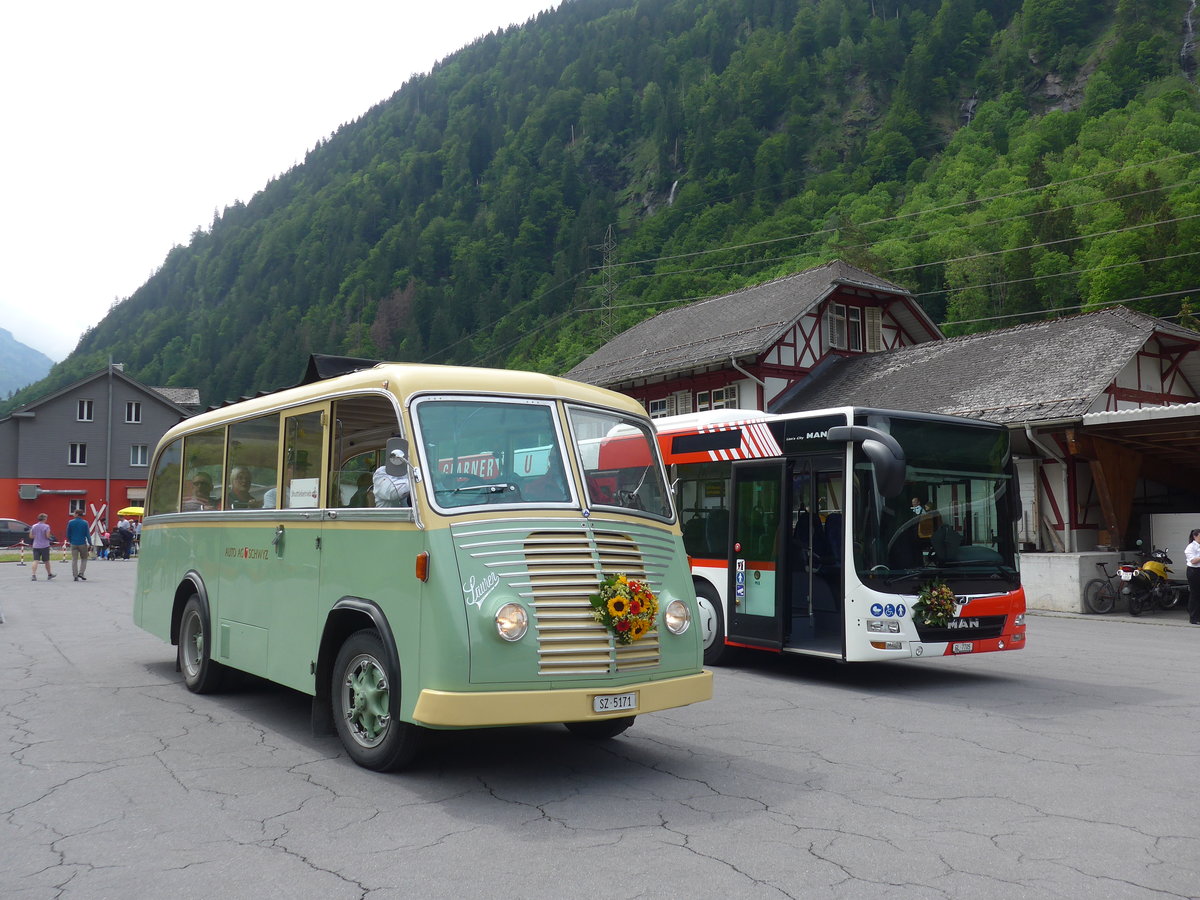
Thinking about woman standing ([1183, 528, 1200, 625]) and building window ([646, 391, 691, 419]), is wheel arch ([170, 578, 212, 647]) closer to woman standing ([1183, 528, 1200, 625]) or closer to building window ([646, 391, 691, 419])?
woman standing ([1183, 528, 1200, 625])

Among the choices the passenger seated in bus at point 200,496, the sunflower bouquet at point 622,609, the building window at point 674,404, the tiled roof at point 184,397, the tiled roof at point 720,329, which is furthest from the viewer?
the tiled roof at point 184,397

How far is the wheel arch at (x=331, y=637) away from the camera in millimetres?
6680

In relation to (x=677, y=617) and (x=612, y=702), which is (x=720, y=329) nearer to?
(x=677, y=617)

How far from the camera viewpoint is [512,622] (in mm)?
5945

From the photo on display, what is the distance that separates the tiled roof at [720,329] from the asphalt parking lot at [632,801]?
26.6 m

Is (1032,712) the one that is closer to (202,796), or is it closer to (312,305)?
(202,796)

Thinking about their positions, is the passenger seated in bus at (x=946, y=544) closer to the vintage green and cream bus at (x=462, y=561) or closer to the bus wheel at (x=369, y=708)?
the vintage green and cream bus at (x=462, y=561)

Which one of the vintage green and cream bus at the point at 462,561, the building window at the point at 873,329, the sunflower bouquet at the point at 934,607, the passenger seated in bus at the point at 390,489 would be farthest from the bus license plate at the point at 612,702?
the building window at the point at 873,329

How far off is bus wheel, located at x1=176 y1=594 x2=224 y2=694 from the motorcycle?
708 inches

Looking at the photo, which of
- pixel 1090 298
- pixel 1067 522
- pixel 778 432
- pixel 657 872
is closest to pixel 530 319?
pixel 1090 298

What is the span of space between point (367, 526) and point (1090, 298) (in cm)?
5634

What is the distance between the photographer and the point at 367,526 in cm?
674

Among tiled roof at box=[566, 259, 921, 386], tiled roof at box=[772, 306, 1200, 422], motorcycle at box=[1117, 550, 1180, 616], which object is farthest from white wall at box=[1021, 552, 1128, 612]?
tiled roof at box=[566, 259, 921, 386]

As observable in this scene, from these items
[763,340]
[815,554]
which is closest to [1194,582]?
[815,554]
